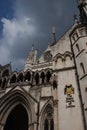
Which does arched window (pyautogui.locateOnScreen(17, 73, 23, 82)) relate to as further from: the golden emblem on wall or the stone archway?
the golden emblem on wall

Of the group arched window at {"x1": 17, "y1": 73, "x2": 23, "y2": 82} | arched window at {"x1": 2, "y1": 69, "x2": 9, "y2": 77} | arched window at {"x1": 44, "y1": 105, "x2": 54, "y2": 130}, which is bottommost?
arched window at {"x1": 44, "y1": 105, "x2": 54, "y2": 130}

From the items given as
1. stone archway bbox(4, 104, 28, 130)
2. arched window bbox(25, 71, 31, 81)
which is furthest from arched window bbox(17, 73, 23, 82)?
stone archway bbox(4, 104, 28, 130)

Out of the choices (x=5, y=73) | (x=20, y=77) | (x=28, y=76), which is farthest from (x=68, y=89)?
(x=5, y=73)

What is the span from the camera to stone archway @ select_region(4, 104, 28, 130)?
19.9 metres

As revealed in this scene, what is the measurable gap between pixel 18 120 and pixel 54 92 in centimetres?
670

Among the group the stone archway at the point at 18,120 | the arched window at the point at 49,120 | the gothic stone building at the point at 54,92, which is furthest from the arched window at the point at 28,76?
the arched window at the point at 49,120

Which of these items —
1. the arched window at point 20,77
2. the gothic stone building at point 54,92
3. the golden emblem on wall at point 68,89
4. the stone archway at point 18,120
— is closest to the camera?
the gothic stone building at point 54,92

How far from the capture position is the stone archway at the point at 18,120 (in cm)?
1986

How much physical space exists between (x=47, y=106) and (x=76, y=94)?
3149mm

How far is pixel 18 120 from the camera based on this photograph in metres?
20.6

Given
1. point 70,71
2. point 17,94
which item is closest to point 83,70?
point 70,71

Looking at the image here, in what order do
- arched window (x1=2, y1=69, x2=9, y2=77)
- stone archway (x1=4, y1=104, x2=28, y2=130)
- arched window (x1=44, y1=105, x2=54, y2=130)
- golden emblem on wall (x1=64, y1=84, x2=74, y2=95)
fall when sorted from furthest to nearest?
arched window (x1=2, y1=69, x2=9, y2=77) → stone archway (x1=4, y1=104, x2=28, y2=130) → golden emblem on wall (x1=64, y1=84, x2=74, y2=95) → arched window (x1=44, y1=105, x2=54, y2=130)

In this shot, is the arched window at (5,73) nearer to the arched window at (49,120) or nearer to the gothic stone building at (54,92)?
the gothic stone building at (54,92)

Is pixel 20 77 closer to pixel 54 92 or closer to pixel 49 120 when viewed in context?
pixel 54 92
